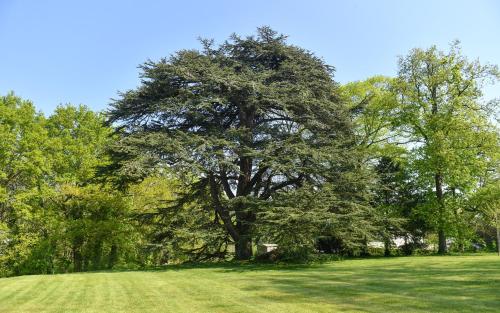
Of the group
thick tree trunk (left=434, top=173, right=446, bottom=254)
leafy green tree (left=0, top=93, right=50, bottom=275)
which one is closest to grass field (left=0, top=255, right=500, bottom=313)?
thick tree trunk (left=434, top=173, right=446, bottom=254)

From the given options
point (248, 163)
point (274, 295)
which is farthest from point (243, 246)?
point (274, 295)

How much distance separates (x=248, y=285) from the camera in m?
13.0

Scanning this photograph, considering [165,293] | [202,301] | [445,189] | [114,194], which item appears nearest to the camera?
[202,301]

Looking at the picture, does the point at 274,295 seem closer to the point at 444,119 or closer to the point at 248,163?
the point at 248,163

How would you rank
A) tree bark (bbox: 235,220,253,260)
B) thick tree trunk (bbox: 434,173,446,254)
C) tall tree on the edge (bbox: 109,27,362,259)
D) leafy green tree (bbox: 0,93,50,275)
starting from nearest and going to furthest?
tall tree on the edge (bbox: 109,27,362,259) < tree bark (bbox: 235,220,253,260) < leafy green tree (bbox: 0,93,50,275) < thick tree trunk (bbox: 434,173,446,254)

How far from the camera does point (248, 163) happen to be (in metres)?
25.3

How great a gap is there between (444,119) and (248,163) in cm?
1573

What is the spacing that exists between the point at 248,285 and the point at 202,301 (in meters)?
3.35

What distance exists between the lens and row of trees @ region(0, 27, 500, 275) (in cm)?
2131

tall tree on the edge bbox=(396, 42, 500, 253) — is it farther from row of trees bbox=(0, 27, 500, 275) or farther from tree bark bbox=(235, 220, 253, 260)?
tree bark bbox=(235, 220, 253, 260)

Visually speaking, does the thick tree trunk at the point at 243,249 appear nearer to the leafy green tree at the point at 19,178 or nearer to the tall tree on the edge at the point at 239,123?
the tall tree on the edge at the point at 239,123

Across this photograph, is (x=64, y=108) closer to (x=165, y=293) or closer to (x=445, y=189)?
(x=165, y=293)

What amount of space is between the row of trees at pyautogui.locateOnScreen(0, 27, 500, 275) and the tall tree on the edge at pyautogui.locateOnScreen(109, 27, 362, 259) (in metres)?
0.10

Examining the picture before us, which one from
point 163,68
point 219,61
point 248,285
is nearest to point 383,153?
point 219,61
